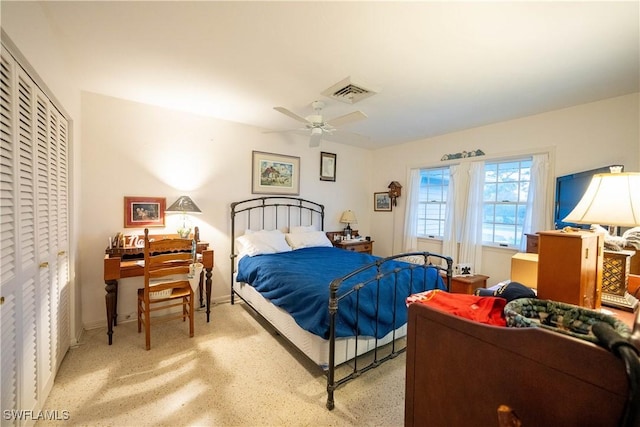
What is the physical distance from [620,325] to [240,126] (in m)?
3.97

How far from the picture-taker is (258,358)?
2.33m

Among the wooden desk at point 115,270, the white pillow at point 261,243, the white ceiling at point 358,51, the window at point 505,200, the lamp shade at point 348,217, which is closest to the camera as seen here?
the white ceiling at point 358,51

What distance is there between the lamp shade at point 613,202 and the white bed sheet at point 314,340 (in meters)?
1.57

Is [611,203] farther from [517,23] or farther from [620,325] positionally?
[517,23]

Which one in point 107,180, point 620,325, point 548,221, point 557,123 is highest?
point 557,123

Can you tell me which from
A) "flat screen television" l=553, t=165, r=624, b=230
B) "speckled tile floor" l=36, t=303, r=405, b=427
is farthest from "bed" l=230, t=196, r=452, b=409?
"flat screen television" l=553, t=165, r=624, b=230

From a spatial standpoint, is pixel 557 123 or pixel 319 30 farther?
pixel 557 123

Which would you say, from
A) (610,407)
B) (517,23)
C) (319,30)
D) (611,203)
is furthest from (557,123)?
(610,407)

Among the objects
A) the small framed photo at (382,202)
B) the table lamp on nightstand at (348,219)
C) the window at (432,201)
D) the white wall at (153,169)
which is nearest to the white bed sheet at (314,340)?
the white wall at (153,169)

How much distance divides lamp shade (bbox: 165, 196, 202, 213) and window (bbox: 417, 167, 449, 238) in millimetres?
3641

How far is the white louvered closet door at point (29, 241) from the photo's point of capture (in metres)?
1.30

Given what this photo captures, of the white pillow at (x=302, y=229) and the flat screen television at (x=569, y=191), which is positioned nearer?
the flat screen television at (x=569, y=191)

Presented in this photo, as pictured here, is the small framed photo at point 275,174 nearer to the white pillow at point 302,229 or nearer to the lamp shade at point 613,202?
the white pillow at point 302,229

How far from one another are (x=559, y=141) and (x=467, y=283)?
6.59 ft
